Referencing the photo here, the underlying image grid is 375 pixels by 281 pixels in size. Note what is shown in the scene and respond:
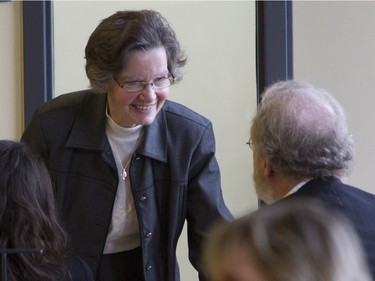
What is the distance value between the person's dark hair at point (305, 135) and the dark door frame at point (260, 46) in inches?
53.0

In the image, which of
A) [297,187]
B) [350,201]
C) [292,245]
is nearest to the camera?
[292,245]

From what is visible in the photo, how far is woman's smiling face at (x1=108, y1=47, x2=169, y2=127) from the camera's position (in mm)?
2383

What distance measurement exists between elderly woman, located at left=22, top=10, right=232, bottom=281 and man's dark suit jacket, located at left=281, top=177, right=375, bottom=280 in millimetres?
529

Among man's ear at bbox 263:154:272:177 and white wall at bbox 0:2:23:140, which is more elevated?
white wall at bbox 0:2:23:140

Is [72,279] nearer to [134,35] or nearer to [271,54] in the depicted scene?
[134,35]

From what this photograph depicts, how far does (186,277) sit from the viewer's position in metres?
3.71

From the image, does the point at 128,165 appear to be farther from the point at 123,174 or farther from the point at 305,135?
the point at 305,135

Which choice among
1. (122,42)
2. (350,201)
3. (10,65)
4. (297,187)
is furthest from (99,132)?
(10,65)

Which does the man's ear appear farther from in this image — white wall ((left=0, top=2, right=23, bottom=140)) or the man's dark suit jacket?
white wall ((left=0, top=2, right=23, bottom=140))

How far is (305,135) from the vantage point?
2.08 meters

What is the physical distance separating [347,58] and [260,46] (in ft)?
1.15

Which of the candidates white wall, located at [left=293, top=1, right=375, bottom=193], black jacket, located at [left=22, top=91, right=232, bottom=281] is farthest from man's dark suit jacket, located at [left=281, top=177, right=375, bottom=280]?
white wall, located at [left=293, top=1, right=375, bottom=193]

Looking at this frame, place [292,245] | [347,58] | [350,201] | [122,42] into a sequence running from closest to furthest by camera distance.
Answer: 1. [292,245]
2. [350,201]
3. [122,42]
4. [347,58]

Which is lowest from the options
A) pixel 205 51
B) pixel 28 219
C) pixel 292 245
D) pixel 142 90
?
pixel 28 219
